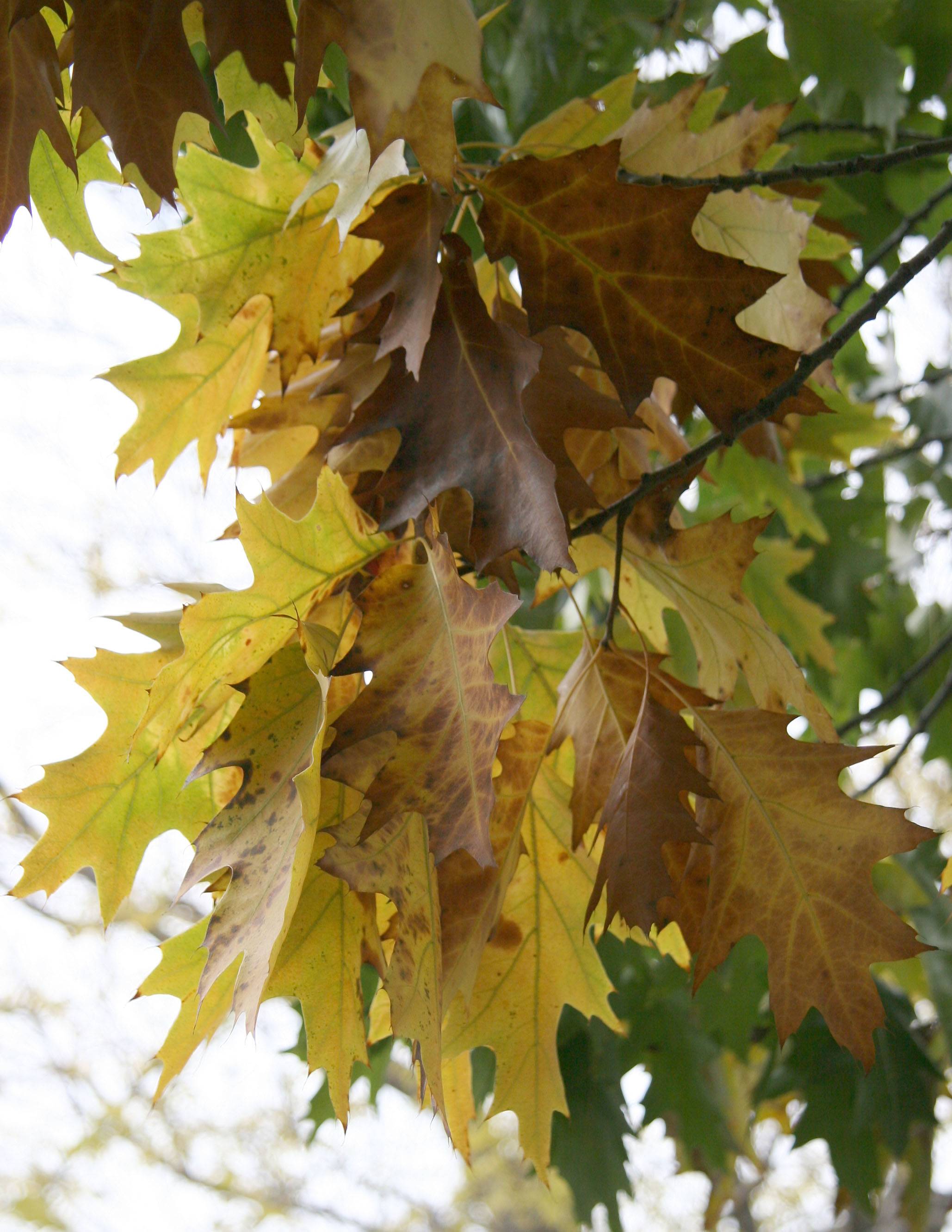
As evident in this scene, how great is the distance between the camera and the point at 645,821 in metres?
0.52

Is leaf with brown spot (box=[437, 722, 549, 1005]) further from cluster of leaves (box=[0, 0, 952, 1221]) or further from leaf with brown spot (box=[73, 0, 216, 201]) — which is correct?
leaf with brown spot (box=[73, 0, 216, 201])

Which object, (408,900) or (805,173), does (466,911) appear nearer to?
(408,900)

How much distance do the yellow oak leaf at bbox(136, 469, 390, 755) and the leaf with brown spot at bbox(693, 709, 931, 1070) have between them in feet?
0.85

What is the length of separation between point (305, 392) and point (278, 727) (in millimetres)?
300

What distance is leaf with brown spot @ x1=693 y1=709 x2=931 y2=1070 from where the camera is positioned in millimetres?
558

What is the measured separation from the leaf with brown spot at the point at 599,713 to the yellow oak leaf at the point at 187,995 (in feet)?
0.71

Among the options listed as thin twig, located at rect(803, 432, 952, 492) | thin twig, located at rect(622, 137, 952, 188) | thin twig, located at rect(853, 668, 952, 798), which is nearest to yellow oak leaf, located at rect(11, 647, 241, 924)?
thin twig, located at rect(622, 137, 952, 188)

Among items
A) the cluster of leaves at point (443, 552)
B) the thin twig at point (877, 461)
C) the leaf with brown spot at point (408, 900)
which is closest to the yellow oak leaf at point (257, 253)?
the cluster of leaves at point (443, 552)

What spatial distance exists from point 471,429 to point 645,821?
0.22 meters

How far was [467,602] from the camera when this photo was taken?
479mm

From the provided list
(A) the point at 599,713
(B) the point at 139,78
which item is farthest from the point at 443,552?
(B) the point at 139,78

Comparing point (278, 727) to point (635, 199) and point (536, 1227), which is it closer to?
point (635, 199)

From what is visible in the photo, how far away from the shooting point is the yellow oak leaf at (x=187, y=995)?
0.51 m

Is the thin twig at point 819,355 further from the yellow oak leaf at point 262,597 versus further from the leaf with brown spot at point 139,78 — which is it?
the leaf with brown spot at point 139,78
